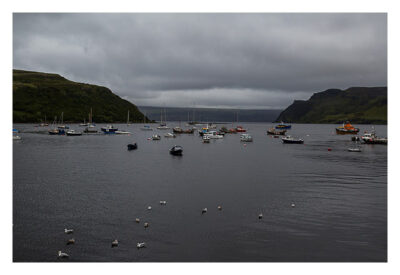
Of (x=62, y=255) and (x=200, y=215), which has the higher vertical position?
(x=200, y=215)

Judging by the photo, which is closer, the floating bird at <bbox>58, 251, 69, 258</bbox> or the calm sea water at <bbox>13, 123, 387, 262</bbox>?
the floating bird at <bbox>58, 251, 69, 258</bbox>

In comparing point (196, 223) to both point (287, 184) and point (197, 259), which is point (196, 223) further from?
point (287, 184)

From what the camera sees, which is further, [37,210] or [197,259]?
[37,210]

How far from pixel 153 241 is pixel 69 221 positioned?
10691 mm

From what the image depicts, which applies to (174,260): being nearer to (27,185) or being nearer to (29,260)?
(29,260)

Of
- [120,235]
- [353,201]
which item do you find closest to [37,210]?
[120,235]

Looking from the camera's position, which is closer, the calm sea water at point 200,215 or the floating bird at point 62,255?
the floating bird at point 62,255

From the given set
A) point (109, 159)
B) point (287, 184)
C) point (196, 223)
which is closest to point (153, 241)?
point (196, 223)

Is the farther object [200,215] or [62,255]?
[200,215]

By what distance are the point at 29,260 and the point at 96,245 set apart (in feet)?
16.2

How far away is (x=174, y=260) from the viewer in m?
24.9
